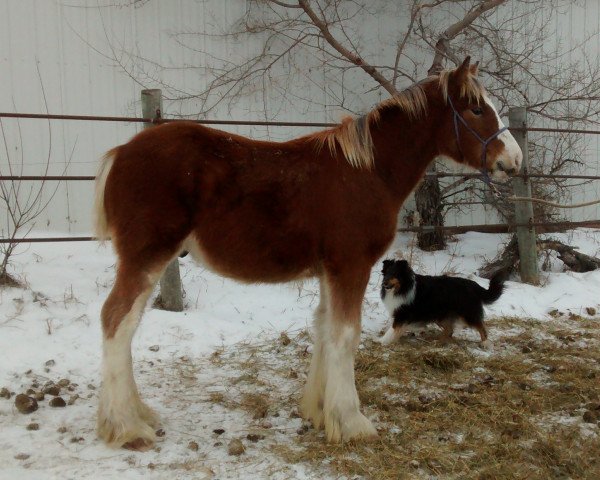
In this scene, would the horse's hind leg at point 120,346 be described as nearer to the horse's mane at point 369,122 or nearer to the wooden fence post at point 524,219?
the horse's mane at point 369,122

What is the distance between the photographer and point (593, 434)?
2961 millimetres

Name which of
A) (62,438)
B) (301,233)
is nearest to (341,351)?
(301,233)

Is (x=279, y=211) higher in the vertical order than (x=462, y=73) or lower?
lower

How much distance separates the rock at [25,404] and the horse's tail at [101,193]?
3.68ft

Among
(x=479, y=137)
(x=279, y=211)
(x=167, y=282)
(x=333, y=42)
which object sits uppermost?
(x=333, y=42)

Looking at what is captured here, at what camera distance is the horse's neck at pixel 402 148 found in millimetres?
3188

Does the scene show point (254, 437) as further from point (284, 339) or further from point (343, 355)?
point (284, 339)

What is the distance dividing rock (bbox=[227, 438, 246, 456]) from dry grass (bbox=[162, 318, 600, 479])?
167 mm

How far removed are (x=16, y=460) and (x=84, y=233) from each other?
438 cm

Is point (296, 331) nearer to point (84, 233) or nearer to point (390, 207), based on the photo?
point (390, 207)

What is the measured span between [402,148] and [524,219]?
3913 millimetres

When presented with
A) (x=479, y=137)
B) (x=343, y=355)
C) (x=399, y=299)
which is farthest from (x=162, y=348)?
(x=479, y=137)

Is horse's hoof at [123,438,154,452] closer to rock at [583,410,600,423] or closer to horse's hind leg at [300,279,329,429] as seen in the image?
horse's hind leg at [300,279,329,429]

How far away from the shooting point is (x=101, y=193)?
9.80 ft
